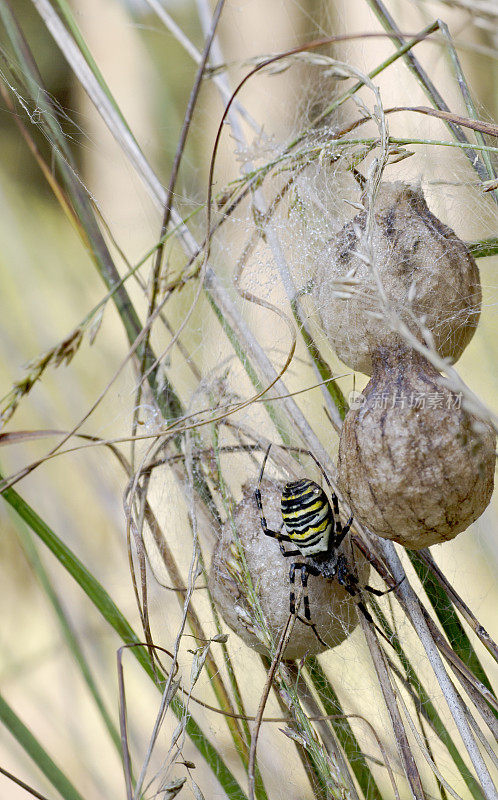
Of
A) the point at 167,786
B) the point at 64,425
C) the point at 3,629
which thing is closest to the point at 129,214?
the point at 64,425

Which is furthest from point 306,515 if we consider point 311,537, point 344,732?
point 344,732

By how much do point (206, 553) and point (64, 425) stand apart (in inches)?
16.4

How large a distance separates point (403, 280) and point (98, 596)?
0.40 metres

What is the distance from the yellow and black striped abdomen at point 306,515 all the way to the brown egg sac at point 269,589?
3 centimetres

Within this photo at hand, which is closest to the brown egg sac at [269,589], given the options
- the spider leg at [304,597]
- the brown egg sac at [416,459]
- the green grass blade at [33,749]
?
the spider leg at [304,597]

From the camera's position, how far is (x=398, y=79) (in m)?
0.75

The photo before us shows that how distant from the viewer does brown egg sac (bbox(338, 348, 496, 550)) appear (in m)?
0.41

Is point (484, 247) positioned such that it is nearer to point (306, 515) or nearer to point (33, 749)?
point (306, 515)

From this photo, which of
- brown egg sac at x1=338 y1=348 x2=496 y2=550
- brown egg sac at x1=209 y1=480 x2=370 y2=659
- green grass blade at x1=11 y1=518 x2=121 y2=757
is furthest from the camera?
green grass blade at x1=11 y1=518 x2=121 y2=757

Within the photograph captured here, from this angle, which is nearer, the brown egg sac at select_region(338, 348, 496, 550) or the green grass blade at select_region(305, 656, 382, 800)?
the brown egg sac at select_region(338, 348, 496, 550)

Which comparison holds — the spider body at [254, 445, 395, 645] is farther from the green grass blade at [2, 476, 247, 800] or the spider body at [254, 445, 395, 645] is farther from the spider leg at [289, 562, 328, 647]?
the green grass blade at [2, 476, 247, 800]

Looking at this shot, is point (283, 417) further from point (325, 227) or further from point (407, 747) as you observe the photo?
point (407, 747)

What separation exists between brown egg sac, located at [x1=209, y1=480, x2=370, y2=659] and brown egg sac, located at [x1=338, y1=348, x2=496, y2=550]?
4.5 inches

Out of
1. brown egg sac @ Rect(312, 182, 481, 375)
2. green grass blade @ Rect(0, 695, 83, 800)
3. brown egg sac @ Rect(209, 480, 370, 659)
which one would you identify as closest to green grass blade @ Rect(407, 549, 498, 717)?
brown egg sac @ Rect(209, 480, 370, 659)
